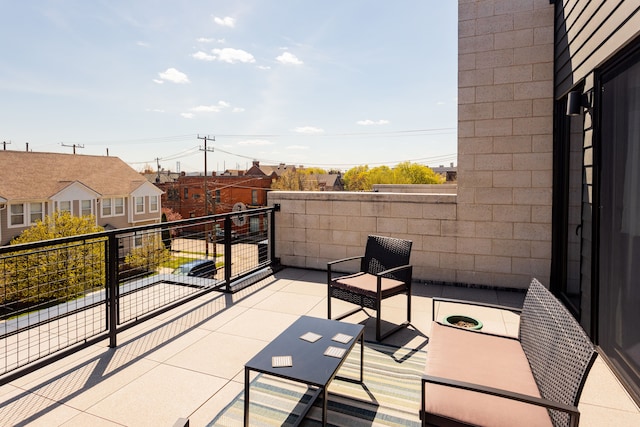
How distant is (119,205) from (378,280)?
24256mm

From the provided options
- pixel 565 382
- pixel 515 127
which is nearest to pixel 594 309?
pixel 565 382

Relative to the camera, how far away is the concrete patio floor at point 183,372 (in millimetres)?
2020

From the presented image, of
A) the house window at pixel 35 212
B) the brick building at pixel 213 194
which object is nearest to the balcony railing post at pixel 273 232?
the house window at pixel 35 212

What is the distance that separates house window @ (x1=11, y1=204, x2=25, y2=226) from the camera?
18250 mm

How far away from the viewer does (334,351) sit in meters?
1.97

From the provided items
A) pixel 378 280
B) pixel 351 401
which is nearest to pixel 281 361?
pixel 351 401

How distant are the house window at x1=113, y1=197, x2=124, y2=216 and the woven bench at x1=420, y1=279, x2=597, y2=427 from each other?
2499 cm

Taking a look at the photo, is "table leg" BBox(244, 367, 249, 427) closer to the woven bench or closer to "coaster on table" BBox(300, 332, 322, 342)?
"coaster on table" BBox(300, 332, 322, 342)

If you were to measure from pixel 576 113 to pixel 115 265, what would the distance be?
4.29m

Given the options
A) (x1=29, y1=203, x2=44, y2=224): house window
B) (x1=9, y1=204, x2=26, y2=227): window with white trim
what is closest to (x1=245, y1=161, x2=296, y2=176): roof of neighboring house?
(x1=29, y1=203, x2=44, y2=224): house window

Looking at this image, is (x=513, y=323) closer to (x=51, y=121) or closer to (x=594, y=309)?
(x=594, y=309)

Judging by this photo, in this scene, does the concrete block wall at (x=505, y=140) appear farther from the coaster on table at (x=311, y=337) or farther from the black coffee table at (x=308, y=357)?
the coaster on table at (x=311, y=337)

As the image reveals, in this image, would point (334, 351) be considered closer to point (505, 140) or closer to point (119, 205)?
point (505, 140)

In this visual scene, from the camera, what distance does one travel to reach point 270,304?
397cm
